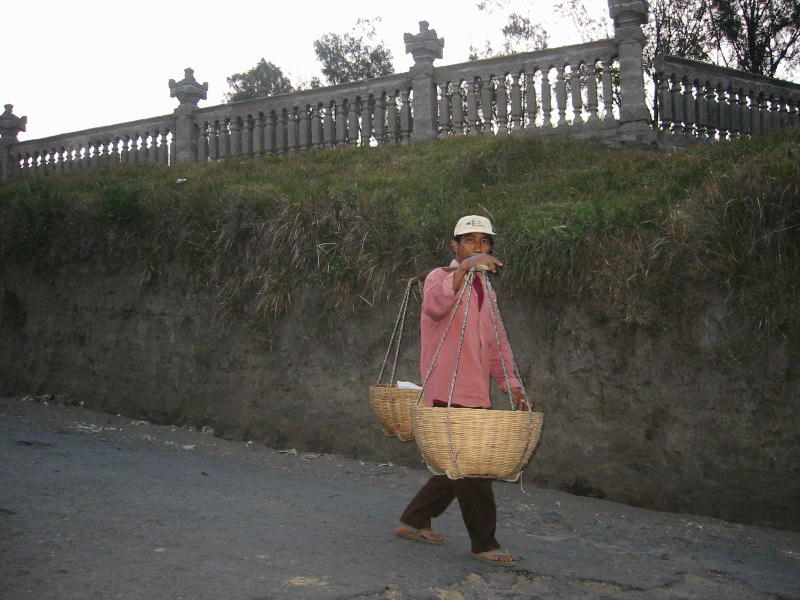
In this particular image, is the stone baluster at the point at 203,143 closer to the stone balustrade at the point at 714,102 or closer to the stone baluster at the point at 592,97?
the stone baluster at the point at 592,97

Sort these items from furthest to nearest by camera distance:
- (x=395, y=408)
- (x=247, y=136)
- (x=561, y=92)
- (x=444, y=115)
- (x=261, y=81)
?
(x=261, y=81) < (x=247, y=136) < (x=444, y=115) < (x=561, y=92) < (x=395, y=408)

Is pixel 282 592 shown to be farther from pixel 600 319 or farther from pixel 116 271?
pixel 116 271

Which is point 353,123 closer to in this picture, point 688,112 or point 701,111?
point 688,112

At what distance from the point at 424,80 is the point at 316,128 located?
6.05 feet

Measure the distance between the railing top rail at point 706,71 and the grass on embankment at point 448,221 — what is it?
173 centimetres

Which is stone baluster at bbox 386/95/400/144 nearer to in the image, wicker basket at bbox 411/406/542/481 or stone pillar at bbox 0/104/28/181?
stone pillar at bbox 0/104/28/181

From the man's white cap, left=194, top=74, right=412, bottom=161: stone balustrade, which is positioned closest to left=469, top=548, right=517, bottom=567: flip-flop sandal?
the man's white cap

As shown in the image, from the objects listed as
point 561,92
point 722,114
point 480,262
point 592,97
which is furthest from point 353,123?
point 480,262

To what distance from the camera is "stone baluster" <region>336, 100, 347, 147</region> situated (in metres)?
12.3

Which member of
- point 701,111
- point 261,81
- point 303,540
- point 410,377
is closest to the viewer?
point 303,540

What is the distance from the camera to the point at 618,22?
10.6 m

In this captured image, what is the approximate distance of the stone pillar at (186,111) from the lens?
13406mm

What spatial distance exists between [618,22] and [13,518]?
9.01 meters

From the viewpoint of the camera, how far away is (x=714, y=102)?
11.5 m
